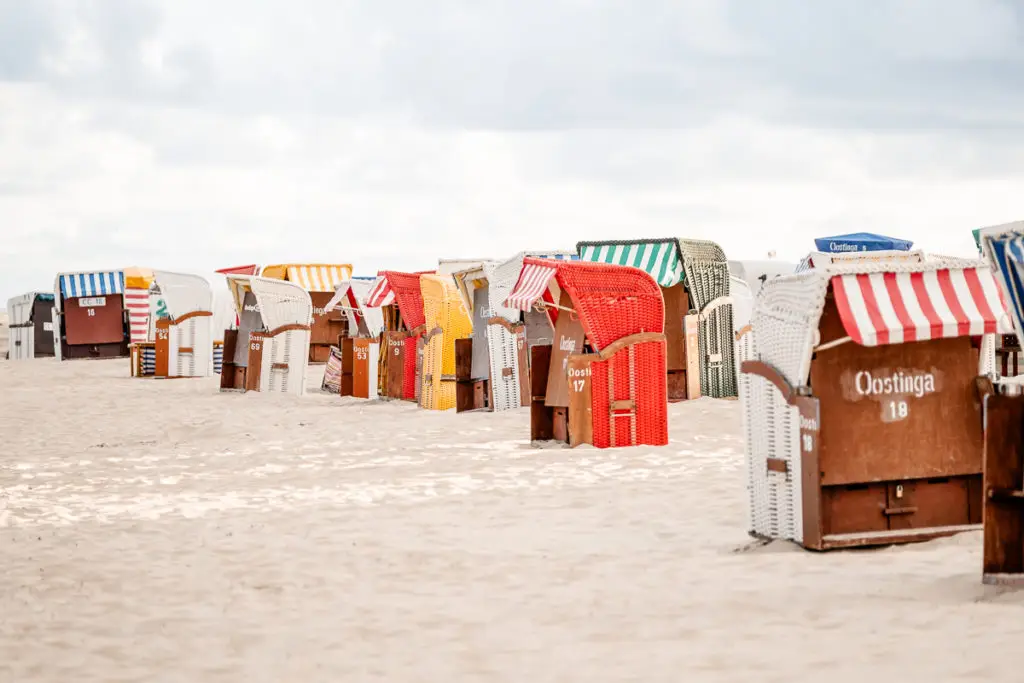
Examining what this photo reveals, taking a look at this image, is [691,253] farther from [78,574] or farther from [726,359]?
[78,574]

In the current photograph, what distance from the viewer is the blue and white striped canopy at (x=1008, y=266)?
5262 mm

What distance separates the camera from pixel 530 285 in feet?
41.7

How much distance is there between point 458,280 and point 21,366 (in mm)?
17498

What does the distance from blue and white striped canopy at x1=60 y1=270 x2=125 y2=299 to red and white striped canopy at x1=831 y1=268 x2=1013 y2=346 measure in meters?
29.4

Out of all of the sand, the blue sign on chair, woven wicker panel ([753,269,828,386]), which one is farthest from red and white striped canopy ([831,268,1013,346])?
the blue sign on chair

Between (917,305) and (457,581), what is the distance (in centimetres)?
287

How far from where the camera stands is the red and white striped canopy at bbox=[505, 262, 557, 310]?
12.3 metres

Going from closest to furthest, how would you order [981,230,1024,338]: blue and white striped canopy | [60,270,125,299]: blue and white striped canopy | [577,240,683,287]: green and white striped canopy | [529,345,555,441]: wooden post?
[981,230,1024,338]: blue and white striped canopy → [529,345,555,441]: wooden post → [577,240,683,287]: green and white striped canopy → [60,270,125,299]: blue and white striped canopy

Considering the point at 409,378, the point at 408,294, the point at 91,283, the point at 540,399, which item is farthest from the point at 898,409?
the point at 91,283

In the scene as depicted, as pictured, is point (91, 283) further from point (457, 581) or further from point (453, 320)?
point (457, 581)

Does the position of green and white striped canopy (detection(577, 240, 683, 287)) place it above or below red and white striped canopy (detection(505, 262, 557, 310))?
above

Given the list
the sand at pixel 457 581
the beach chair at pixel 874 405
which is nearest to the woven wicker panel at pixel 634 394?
the sand at pixel 457 581

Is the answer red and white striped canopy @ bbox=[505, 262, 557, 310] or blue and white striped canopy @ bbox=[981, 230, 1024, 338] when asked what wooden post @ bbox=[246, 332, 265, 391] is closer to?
red and white striped canopy @ bbox=[505, 262, 557, 310]

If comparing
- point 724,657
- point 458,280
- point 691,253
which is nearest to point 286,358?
point 458,280
